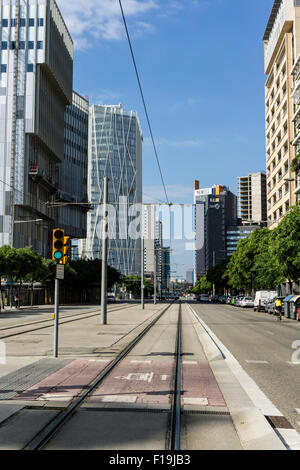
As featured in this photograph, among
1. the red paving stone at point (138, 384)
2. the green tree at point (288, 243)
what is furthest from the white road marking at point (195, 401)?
the green tree at point (288, 243)

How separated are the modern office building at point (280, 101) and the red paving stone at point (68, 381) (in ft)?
176

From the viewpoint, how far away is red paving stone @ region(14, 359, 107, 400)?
7913 mm

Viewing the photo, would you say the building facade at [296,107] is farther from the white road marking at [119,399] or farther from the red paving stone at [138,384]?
the white road marking at [119,399]

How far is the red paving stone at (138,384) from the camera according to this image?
7.72 m

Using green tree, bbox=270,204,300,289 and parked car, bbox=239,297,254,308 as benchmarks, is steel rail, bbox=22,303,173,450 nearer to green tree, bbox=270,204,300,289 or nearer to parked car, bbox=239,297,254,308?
green tree, bbox=270,204,300,289

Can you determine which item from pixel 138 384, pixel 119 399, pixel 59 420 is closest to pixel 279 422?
pixel 119 399

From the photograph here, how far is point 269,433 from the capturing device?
5605mm

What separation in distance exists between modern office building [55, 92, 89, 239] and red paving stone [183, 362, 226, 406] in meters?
86.7

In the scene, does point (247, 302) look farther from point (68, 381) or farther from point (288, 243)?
point (68, 381)

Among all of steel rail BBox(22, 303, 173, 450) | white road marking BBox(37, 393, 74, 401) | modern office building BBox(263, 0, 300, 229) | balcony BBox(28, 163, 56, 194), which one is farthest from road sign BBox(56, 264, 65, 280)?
balcony BBox(28, 163, 56, 194)

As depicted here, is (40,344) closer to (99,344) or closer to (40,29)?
(99,344)

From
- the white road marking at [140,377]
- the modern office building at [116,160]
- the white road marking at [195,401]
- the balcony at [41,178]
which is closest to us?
the white road marking at [195,401]

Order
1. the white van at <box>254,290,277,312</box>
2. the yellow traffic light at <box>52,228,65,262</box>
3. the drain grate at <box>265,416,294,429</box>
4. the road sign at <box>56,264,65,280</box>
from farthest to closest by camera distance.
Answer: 1. the white van at <box>254,290,277,312</box>
2. the road sign at <box>56,264,65,280</box>
3. the yellow traffic light at <box>52,228,65,262</box>
4. the drain grate at <box>265,416,294,429</box>
